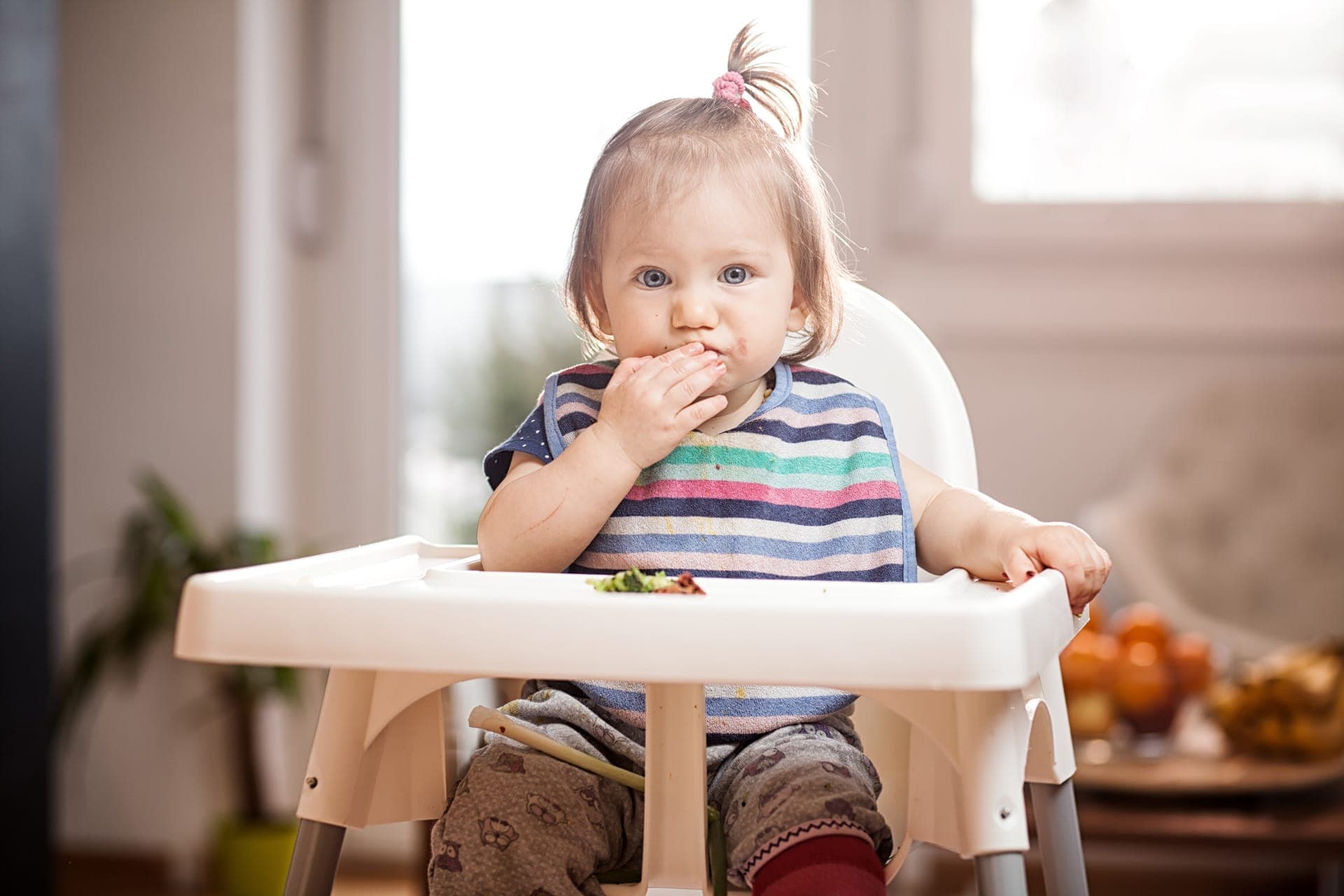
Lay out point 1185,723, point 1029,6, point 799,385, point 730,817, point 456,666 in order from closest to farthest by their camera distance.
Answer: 1. point 456,666
2. point 730,817
3. point 799,385
4. point 1185,723
5. point 1029,6

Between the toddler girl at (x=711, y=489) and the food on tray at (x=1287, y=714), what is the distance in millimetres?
1083

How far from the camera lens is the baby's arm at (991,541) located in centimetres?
75

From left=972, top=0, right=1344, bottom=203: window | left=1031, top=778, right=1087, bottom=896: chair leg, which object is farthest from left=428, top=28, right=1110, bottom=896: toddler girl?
Result: left=972, top=0, right=1344, bottom=203: window

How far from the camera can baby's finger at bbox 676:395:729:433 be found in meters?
0.82

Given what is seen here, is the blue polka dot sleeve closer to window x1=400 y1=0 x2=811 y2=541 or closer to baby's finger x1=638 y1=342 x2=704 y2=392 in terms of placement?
baby's finger x1=638 y1=342 x2=704 y2=392

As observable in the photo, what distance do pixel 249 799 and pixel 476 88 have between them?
4.62 ft

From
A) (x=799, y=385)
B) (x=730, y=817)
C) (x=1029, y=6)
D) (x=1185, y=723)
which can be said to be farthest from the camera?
(x=1029, y=6)

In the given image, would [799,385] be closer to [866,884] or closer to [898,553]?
[898,553]

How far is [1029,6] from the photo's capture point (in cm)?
248

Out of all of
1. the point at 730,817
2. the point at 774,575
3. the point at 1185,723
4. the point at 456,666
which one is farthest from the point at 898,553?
the point at 1185,723

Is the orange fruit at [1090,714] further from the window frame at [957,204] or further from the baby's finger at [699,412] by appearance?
the baby's finger at [699,412]

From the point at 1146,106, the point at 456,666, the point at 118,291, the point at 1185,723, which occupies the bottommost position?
the point at 1185,723

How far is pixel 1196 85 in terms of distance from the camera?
2.49m

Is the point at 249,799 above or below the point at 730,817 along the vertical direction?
below
